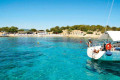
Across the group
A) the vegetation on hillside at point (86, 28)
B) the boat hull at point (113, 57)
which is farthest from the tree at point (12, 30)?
the boat hull at point (113, 57)

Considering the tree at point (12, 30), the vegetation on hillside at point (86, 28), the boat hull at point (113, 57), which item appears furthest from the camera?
the tree at point (12, 30)

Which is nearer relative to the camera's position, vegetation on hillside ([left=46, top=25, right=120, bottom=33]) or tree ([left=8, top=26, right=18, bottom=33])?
vegetation on hillside ([left=46, top=25, right=120, bottom=33])

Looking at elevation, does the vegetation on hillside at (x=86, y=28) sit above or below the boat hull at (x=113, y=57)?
above

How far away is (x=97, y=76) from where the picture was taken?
12.6m

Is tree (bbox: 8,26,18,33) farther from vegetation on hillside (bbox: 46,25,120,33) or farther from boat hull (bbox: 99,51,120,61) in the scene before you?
boat hull (bbox: 99,51,120,61)

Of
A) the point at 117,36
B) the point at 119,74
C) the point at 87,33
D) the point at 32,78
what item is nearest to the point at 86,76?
the point at 119,74

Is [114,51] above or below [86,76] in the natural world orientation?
above

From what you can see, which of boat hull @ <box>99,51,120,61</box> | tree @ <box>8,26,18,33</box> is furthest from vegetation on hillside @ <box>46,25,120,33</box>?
boat hull @ <box>99,51,120,61</box>

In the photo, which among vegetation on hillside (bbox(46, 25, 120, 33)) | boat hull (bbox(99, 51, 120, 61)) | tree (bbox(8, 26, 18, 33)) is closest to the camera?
boat hull (bbox(99, 51, 120, 61))

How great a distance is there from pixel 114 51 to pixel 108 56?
1.13 meters

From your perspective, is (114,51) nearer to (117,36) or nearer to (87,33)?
(117,36)

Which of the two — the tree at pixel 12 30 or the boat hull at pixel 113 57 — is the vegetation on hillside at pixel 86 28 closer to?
the tree at pixel 12 30

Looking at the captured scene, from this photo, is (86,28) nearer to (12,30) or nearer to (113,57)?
(12,30)

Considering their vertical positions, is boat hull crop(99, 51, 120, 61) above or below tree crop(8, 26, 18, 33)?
below
